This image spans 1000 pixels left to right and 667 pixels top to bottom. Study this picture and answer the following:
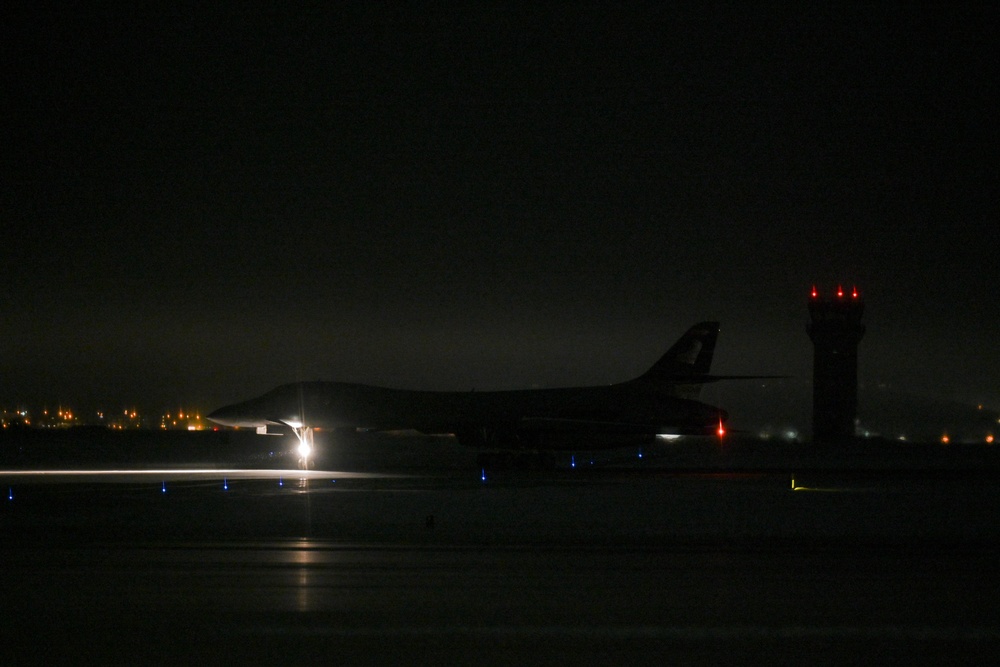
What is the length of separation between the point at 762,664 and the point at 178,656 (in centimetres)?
456

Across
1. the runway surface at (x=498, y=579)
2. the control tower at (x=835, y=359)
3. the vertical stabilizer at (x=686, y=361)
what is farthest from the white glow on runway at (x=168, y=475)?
the control tower at (x=835, y=359)

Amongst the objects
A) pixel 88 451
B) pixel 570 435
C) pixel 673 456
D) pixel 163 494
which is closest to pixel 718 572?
pixel 163 494

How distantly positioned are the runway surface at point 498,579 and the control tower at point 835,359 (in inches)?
1920

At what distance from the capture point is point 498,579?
432 inches

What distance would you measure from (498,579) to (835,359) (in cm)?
6240

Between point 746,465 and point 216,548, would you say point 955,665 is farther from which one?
point 746,465

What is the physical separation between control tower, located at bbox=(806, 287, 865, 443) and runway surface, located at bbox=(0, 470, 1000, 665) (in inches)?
1920

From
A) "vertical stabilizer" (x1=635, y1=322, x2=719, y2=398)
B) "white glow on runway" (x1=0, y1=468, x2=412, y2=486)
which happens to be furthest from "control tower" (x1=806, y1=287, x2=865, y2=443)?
"white glow on runway" (x1=0, y1=468, x2=412, y2=486)

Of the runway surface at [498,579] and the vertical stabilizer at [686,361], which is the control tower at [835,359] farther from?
the runway surface at [498,579]

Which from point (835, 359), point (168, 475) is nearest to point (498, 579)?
point (168, 475)

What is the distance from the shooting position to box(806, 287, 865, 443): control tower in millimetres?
68062

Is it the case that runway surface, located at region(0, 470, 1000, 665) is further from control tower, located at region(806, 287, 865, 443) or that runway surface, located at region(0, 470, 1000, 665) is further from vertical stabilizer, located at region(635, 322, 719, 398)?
control tower, located at region(806, 287, 865, 443)

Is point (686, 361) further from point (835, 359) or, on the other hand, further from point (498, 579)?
point (835, 359)

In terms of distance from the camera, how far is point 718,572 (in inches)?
455
